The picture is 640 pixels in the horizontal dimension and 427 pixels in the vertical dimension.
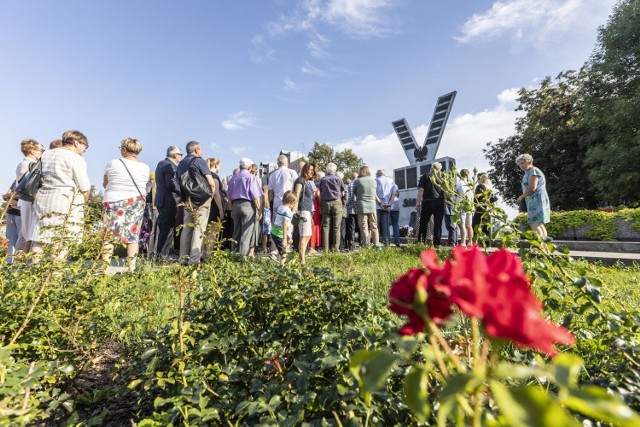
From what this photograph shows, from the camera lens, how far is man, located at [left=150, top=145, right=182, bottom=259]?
19.7 feet

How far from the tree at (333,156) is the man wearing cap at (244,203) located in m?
30.7

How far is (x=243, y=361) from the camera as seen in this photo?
4.99 feet

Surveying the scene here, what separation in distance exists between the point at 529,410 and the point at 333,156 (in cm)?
3775

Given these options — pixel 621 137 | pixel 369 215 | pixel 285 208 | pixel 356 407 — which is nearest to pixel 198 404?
pixel 356 407

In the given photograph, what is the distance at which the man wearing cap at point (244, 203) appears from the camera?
237 inches

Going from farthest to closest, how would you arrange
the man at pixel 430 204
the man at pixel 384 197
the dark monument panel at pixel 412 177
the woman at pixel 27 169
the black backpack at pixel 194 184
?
the dark monument panel at pixel 412 177 < the man at pixel 384 197 < the man at pixel 430 204 < the black backpack at pixel 194 184 < the woman at pixel 27 169

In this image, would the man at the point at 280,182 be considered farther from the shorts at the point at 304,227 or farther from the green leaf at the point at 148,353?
the green leaf at the point at 148,353

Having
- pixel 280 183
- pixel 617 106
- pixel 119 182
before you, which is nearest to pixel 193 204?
pixel 119 182

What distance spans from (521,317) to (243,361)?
1313 millimetres

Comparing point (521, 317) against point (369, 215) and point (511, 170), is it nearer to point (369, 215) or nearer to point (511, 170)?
point (369, 215)

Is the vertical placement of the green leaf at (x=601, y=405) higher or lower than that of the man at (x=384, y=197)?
lower

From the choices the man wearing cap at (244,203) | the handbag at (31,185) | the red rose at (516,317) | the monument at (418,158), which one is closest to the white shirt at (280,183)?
the man wearing cap at (244,203)

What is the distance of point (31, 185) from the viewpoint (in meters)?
→ 3.68

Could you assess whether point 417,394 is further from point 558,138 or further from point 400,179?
point 558,138
